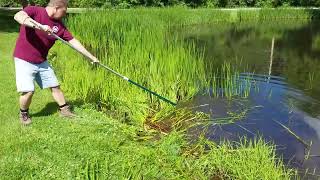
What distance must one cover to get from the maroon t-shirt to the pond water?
2969 mm

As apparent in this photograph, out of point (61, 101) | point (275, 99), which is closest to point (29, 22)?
point (61, 101)

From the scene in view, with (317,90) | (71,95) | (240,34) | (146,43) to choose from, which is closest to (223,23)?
(240,34)

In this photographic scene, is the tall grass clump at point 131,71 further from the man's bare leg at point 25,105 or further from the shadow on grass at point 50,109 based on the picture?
the man's bare leg at point 25,105

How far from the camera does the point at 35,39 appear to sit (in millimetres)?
5637

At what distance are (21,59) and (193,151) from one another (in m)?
2.63

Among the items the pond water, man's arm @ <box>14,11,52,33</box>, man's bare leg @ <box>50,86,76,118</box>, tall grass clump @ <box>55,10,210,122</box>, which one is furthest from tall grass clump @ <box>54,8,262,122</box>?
man's arm @ <box>14,11,52,33</box>

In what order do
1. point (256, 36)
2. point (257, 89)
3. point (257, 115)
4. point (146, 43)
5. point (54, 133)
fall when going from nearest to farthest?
point (54, 133)
point (257, 115)
point (146, 43)
point (257, 89)
point (256, 36)

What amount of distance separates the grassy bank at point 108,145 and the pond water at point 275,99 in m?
0.70

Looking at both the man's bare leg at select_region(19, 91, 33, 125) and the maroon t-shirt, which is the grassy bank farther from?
the maroon t-shirt

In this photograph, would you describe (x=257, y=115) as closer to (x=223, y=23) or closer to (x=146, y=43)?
(x=146, y=43)

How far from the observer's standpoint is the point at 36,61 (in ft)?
18.7

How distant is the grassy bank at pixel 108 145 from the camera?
479cm

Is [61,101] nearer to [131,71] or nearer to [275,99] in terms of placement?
[131,71]

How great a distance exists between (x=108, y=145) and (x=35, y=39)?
67.0 inches
